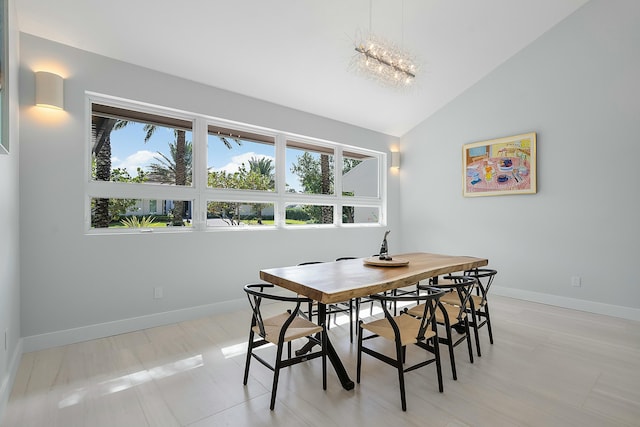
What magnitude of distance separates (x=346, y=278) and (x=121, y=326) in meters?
2.36

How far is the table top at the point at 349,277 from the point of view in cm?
200

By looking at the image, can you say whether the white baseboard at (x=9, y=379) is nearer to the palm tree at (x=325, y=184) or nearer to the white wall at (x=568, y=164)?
the palm tree at (x=325, y=184)

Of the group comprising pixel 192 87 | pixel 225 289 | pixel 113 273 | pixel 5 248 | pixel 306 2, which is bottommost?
pixel 225 289

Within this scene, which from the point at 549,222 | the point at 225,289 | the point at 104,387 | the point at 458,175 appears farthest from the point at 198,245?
the point at 549,222

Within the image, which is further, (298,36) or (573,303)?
(573,303)

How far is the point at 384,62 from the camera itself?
2.60 metres

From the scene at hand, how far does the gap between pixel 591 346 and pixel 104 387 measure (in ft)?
13.0

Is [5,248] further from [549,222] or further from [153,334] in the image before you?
[549,222]

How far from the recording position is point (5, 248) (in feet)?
6.97

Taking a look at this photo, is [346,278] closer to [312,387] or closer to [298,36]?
[312,387]

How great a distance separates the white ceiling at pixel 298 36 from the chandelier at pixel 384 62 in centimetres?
101

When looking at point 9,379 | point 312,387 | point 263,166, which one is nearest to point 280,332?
point 312,387

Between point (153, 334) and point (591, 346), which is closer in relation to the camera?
point (591, 346)

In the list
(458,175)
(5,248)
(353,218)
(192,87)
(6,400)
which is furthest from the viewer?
(353,218)
